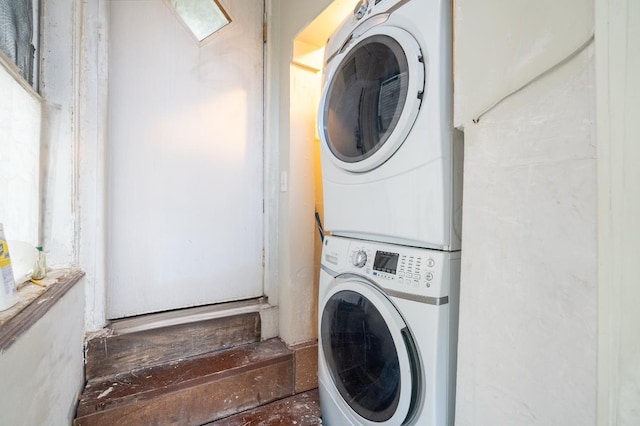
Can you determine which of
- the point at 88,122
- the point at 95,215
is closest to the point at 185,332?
the point at 95,215

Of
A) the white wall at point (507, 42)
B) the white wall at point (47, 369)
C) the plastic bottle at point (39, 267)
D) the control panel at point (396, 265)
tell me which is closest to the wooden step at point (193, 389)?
the white wall at point (47, 369)

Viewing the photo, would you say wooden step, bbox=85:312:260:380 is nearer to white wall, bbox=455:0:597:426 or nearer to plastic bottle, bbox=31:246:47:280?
plastic bottle, bbox=31:246:47:280

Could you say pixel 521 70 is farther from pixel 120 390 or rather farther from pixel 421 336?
pixel 120 390

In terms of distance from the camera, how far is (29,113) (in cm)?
102

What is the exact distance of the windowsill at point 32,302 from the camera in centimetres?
61

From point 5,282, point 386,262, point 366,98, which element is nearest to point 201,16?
point 366,98

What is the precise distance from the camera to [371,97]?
0.98 meters

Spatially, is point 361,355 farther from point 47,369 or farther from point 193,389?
point 47,369

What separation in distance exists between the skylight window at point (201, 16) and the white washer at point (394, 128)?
80cm

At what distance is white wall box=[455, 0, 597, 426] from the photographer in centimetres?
49

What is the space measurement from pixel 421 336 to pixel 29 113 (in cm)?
155

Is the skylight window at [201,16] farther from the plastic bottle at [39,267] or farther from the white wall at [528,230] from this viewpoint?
the white wall at [528,230]

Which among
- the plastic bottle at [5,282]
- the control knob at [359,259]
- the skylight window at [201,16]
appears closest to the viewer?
the plastic bottle at [5,282]

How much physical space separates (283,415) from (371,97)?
144 centimetres
